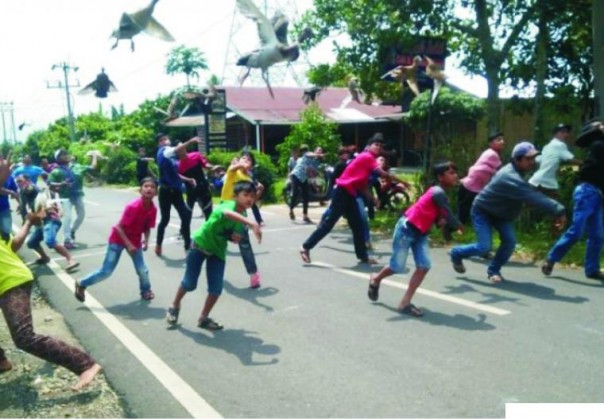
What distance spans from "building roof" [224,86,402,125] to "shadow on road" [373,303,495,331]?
1986cm

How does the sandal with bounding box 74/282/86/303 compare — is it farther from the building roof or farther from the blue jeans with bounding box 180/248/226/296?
the building roof

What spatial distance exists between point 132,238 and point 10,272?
2.43 meters

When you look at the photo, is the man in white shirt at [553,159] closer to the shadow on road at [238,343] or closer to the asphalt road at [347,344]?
the asphalt road at [347,344]

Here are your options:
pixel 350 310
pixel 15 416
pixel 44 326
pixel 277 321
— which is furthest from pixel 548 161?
pixel 15 416

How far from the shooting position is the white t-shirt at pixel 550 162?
27.3ft

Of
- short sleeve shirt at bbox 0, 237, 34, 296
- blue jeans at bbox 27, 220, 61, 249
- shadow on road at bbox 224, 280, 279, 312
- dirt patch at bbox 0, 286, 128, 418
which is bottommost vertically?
dirt patch at bbox 0, 286, 128, 418

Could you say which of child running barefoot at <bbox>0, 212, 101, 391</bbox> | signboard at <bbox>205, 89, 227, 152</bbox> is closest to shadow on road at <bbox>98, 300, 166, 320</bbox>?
child running barefoot at <bbox>0, 212, 101, 391</bbox>

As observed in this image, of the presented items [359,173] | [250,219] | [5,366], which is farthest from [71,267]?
[359,173]

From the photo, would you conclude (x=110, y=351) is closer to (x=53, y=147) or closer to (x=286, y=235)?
(x=286, y=235)

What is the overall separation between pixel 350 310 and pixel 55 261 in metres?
5.48

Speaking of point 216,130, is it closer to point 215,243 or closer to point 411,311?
point 215,243

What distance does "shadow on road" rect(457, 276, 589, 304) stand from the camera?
6.20 meters

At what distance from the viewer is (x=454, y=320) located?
5641mm

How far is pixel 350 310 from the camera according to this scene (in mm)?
6086
